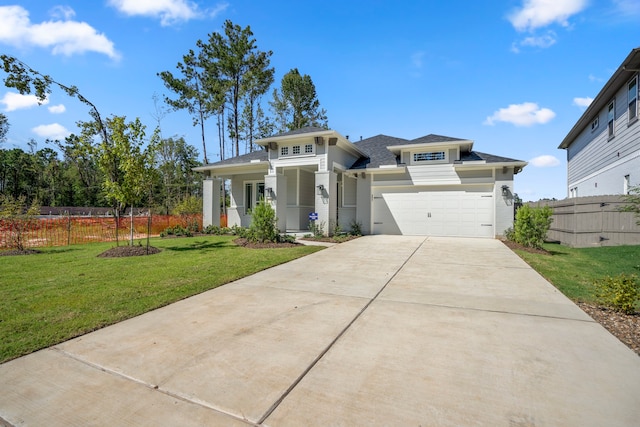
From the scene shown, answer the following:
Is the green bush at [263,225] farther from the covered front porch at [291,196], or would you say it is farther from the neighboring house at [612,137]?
the neighboring house at [612,137]

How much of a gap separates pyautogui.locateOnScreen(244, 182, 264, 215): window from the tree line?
436 centimetres

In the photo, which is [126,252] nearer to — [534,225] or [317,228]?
[317,228]

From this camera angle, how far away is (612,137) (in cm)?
1183

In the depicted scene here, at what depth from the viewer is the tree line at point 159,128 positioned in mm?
8688

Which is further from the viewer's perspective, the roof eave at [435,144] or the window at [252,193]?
the window at [252,193]

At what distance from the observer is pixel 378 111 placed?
612 inches

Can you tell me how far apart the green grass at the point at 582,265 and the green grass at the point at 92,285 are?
18.3 ft

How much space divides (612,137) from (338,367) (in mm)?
15421

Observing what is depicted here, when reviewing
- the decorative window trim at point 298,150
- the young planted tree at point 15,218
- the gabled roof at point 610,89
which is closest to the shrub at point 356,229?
the decorative window trim at point 298,150

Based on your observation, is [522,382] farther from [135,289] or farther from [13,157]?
[13,157]

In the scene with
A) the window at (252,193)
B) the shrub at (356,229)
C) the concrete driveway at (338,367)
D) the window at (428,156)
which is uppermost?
the window at (428,156)

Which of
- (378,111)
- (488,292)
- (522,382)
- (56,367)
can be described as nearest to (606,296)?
(488,292)

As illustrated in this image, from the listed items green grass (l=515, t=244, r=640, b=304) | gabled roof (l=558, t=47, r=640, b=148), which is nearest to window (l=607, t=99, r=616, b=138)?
gabled roof (l=558, t=47, r=640, b=148)

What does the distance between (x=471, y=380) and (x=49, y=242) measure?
48.2ft
